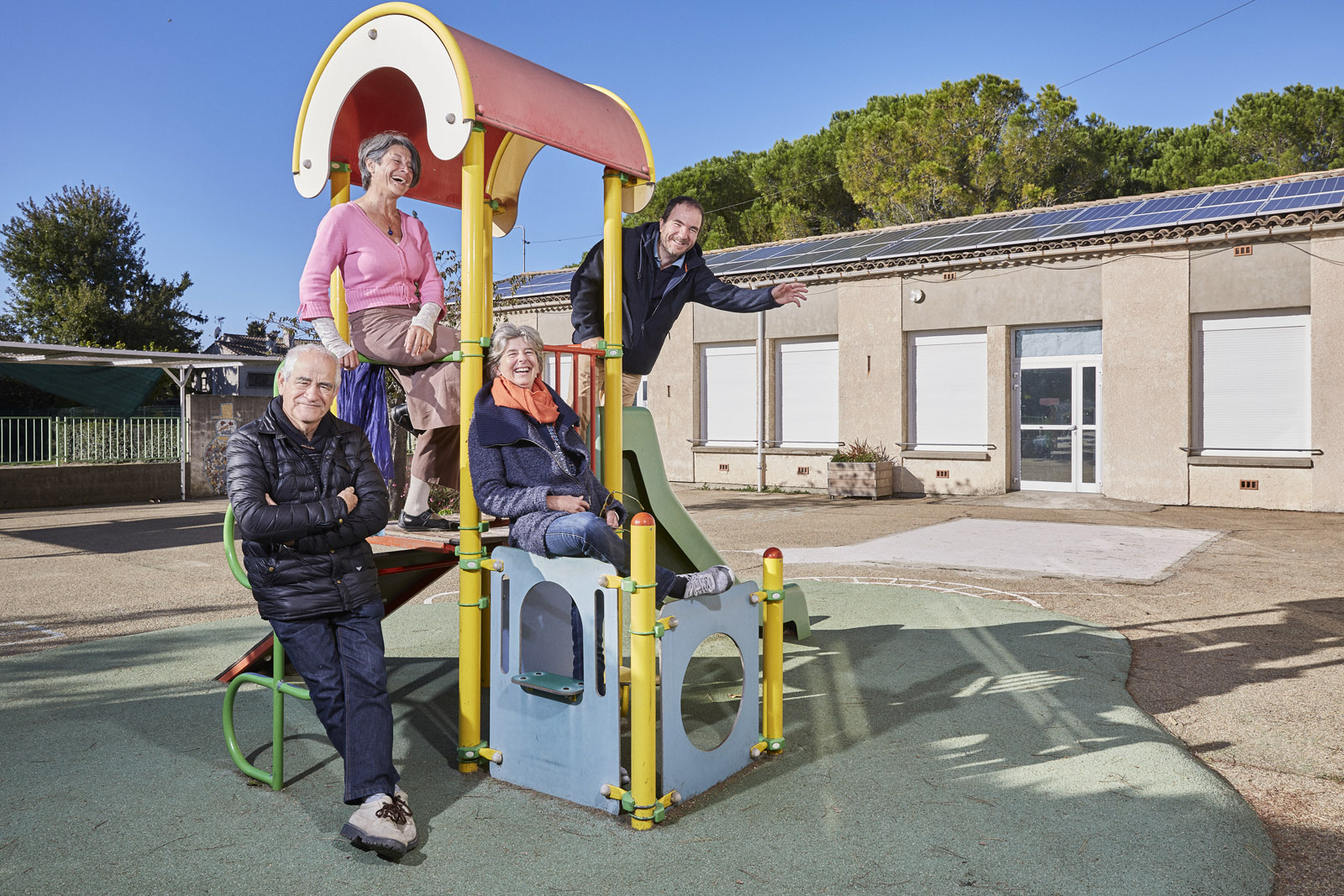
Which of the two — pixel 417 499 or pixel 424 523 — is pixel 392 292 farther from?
pixel 424 523

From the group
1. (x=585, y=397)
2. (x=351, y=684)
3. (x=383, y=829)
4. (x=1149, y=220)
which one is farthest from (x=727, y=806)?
(x=1149, y=220)

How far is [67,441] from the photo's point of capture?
51.1 ft

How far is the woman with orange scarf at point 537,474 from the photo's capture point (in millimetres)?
3301

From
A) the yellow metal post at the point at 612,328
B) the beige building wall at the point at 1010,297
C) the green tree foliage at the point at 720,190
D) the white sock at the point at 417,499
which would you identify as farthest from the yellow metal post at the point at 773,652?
the green tree foliage at the point at 720,190

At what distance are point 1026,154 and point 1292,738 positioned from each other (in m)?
26.5

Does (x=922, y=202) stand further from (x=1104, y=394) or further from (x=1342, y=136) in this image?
(x=1104, y=394)

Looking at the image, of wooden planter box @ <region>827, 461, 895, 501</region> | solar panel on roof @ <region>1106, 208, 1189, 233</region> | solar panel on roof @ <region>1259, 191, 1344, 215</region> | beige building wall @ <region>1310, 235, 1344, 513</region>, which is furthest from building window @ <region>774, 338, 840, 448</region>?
beige building wall @ <region>1310, 235, 1344, 513</region>

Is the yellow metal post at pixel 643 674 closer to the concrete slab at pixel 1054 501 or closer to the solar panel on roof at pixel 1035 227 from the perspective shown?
the concrete slab at pixel 1054 501

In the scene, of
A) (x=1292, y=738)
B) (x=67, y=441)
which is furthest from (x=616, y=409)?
(x=67, y=441)

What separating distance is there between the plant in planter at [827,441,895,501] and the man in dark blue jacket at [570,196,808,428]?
11.5 metres

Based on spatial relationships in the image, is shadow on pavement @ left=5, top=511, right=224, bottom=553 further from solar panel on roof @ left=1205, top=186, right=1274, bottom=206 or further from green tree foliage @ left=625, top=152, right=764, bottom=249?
green tree foliage @ left=625, top=152, right=764, bottom=249

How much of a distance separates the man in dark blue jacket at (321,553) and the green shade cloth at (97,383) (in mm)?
16487

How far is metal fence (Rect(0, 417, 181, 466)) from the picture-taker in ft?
49.1

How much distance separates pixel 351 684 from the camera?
300cm
